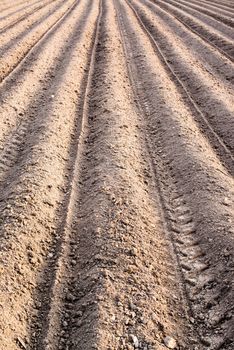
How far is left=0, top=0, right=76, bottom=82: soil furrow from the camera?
11977mm

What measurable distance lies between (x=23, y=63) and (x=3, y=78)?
51.6 inches

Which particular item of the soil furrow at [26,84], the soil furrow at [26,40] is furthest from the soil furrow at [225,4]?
the soil furrow at [26,84]

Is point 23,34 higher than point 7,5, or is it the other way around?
point 7,5

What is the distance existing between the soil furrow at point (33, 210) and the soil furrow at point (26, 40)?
2.50m

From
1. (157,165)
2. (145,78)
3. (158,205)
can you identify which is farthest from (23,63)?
(158,205)

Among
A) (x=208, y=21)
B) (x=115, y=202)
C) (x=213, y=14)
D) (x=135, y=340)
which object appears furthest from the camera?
(x=213, y=14)

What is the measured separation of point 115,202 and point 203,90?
541 centimetres

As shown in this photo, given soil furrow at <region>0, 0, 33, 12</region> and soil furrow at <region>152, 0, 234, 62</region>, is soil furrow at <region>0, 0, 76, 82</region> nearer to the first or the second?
soil furrow at <region>0, 0, 33, 12</region>

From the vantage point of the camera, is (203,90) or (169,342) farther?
(203,90)

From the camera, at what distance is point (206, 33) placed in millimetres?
16547

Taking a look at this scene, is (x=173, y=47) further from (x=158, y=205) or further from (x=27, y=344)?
(x=27, y=344)

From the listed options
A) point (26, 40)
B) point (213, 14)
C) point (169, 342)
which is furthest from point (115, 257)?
point (213, 14)

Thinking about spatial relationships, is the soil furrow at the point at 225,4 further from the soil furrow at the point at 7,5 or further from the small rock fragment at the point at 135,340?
the small rock fragment at the point at 135,340

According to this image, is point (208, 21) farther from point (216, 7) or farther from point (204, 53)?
point (204, 53)
